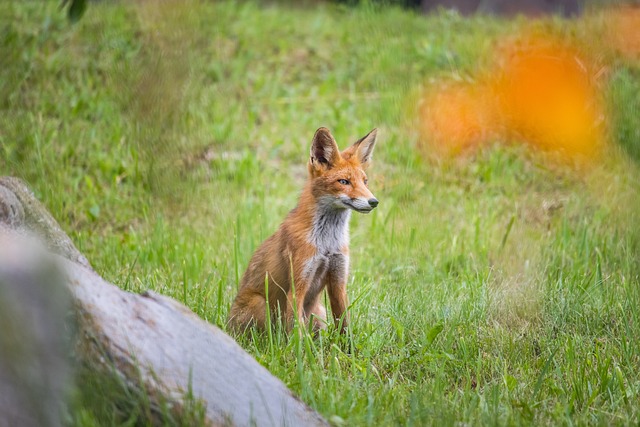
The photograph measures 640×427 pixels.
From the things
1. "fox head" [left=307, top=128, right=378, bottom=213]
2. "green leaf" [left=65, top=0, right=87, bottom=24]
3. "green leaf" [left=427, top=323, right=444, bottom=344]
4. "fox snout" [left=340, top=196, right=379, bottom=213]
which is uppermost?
"green leaf" [left=65, top=0, right=87, bottom=24]

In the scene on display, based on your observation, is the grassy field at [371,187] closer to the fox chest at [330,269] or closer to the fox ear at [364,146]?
the fox chest at [330,269]

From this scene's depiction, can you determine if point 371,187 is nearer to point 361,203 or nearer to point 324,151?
point 324,151

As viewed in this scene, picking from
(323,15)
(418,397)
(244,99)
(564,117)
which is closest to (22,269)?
(418,397)

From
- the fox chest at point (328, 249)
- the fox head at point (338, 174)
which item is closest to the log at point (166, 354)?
the fox chest at point (328, 249)

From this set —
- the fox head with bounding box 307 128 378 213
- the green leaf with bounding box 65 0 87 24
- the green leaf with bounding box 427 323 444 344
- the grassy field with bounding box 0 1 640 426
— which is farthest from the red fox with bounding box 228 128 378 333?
the green leaf with bounding box 65 0 87 24

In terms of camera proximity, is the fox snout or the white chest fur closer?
the fox snout

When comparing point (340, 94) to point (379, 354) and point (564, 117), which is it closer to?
point (564, 117)

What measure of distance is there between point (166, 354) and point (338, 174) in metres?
2.01

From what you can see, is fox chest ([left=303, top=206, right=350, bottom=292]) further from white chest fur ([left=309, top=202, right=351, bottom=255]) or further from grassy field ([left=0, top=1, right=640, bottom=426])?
grassy field ([left=0, top=1, right=640, bottom=426])

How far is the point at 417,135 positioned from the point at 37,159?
13.1 feet

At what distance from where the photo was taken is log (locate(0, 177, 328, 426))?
306 cm

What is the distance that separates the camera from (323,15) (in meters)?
11.9

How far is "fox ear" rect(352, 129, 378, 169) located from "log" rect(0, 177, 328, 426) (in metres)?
1.92

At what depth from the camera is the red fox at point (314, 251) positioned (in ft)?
15.8
